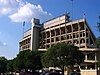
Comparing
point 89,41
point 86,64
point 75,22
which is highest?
point 75,22

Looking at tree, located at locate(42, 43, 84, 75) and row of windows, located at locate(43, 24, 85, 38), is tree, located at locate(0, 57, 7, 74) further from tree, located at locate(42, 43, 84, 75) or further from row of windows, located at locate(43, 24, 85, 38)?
tree, located at locate(42, 43, 84, 75)

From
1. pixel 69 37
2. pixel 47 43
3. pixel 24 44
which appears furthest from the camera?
pixel 24 44

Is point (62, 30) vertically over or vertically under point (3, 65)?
over

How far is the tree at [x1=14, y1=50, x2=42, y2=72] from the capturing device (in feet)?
283

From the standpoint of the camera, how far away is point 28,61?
86562mm

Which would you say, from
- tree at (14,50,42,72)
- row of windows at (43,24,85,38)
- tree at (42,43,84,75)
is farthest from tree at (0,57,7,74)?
tree at (42,43,84,75)

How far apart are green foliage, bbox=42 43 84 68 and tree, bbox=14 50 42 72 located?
11.9 meters

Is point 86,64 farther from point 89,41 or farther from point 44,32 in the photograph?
point 44,32

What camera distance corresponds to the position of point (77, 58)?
7494cm

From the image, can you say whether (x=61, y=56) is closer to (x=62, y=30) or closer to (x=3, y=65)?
(x=3, y=65)

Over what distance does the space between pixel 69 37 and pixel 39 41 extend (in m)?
27.7

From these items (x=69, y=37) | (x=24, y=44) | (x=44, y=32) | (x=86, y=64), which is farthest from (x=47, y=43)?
(x=86, y=64)

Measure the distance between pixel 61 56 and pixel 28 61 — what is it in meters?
17.1

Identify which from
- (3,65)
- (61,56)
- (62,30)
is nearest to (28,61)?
(61,56)
